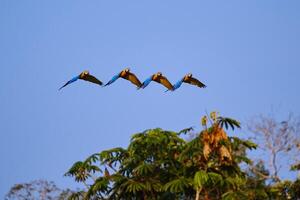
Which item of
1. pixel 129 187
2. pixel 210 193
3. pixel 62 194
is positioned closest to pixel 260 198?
pixel 210 193

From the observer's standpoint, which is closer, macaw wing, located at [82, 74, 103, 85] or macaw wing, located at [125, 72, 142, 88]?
macaw wing, located at [82, 74, 103, 85]

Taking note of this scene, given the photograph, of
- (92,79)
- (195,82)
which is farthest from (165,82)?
(92,79)

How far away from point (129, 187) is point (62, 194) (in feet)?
52.9

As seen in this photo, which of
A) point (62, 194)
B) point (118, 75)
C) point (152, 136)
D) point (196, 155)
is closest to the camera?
point (118, 75)

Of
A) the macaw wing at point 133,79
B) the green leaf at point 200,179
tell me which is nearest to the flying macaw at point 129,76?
the macaw wing at point 133,79

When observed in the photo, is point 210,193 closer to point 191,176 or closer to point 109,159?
point 191,176

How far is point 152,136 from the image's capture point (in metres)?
16.1

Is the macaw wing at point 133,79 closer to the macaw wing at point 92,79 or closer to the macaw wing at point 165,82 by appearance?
the macaw wing at point 165,82

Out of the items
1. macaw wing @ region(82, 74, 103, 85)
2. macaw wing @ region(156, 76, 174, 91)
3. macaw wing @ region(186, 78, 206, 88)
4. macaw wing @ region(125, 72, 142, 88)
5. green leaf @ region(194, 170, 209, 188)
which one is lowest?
green leaf @ region(194, 170, 209, 188)

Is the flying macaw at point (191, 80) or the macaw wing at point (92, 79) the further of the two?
the flying macaw at point (191, 80)

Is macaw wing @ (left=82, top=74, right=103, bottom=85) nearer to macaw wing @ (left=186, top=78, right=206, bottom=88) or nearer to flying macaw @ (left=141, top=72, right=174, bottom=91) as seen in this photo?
flying macaw @ (left=141, top=72, right=174, bottom=91)

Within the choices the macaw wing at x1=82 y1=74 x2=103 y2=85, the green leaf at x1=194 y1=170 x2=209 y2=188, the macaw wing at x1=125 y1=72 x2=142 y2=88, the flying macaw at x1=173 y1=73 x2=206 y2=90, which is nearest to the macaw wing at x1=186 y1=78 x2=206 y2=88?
the flying macaw at x1=173 y1=73 x2=206 y2=90

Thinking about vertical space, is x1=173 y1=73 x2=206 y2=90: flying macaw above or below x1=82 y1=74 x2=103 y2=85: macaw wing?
above

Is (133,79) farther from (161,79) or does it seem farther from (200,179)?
(200,179)
